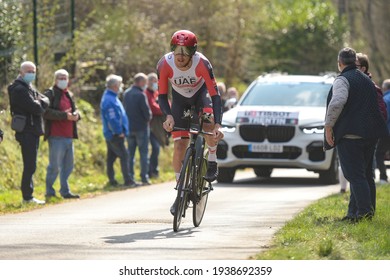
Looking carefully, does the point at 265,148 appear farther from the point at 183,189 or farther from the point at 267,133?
the point at 183,189

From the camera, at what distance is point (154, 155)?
2362 centimetres

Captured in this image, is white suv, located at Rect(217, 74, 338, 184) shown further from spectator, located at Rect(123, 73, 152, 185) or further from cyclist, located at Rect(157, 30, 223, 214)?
cyclist, located at Rect(157, 30, 223, 214)

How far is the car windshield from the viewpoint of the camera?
22281 millimetres

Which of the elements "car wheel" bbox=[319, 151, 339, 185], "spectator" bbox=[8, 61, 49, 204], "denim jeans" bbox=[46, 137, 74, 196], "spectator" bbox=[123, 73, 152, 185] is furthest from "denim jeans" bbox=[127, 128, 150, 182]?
"spectator" bbox=[8, 61, 49, 204]

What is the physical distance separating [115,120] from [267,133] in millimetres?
2768

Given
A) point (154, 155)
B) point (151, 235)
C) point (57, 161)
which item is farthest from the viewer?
point (154, 155)

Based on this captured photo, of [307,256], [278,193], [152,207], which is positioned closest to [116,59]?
[278,193]

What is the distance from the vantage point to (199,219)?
13.2 m

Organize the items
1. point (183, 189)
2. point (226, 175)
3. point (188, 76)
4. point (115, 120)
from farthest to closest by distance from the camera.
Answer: point (226, 175) → point (115, 120) → point (188, 76) → point (183, 189)

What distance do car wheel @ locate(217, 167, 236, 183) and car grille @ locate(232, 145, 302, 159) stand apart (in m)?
0.67

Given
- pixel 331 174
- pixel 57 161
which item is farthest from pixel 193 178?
pixel 331 174

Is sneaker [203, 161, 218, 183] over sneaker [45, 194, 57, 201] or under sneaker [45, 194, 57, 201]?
over

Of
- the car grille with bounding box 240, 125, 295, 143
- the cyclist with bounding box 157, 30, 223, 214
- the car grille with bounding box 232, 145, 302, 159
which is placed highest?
the cyclist with bounding box 157, 30, 223, 214

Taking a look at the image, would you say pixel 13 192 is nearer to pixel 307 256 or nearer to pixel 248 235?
pixel 248 235
